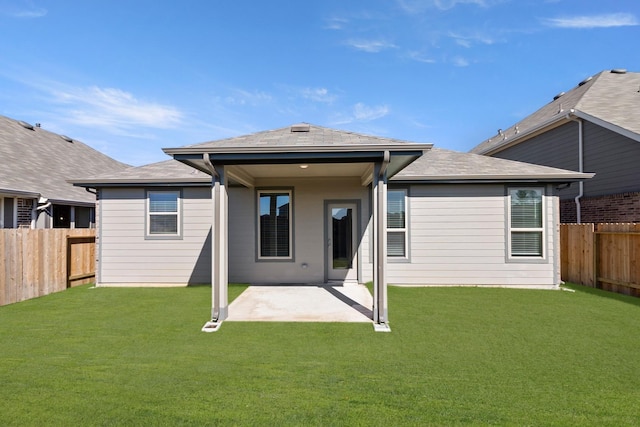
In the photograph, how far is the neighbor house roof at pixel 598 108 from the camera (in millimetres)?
9695

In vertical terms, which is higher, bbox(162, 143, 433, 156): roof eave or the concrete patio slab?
bbox(162, 143, 433, 156): roof eave

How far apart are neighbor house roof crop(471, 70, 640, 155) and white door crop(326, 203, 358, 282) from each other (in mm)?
8174

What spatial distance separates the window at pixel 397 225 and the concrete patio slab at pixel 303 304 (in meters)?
1.30

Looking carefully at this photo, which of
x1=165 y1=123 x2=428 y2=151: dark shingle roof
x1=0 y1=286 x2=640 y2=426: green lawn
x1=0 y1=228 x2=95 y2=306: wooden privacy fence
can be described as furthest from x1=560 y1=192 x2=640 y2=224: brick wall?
x1=0 y1=228 x2=95 y2=306: wooden privacy fence

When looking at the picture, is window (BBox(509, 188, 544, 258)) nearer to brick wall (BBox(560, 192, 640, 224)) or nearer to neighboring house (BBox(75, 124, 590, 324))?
neighboring house (BBox(75, 124, 590, 324))

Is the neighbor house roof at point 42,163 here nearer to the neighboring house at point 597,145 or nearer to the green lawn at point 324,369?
the green lawn at point 324,369

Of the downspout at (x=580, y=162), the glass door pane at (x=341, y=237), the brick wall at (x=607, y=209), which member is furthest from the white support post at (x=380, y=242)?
the downspout at (x=580, y=162)

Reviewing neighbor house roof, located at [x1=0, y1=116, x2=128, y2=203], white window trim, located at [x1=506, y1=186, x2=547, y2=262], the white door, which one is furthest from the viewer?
neighbor house roof, located at [x1=0, y1=116, x2=128, y2=203]

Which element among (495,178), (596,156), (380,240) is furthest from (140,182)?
(596,156)

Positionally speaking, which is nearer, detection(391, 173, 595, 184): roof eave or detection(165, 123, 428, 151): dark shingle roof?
detection(165, 123, 428, 151): dark shingle roof

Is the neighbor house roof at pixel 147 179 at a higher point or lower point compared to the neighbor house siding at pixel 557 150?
lower

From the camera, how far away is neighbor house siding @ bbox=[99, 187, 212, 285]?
848 cm

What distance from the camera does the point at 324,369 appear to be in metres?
3.53

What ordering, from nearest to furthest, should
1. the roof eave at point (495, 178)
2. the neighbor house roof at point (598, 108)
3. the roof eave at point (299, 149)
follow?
the roof eave at point (299, 149), the roof eave at point (495, 178), the neighbor house roof at point (598, 108)
